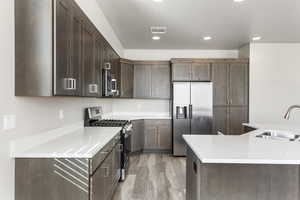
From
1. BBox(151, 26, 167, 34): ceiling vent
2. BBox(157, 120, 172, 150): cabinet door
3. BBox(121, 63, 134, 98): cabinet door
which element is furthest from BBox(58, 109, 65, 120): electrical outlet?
BBox(157, 120, 172, 150): cabinet door

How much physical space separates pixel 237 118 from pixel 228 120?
0.22m

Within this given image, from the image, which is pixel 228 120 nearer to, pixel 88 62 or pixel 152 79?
pixel 152 79

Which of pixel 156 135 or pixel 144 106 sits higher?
pixel 144 106

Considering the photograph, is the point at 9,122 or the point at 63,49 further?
the point at 63,49

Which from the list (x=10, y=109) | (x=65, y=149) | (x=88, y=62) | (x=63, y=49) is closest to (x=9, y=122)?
(x=10, y=109)

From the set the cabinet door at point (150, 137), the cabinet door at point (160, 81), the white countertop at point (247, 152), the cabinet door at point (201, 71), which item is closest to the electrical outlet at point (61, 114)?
the white countertop at point (247, 152)

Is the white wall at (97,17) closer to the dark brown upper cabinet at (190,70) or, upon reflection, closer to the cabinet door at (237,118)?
the dark brown upper cabinet at (190,70)

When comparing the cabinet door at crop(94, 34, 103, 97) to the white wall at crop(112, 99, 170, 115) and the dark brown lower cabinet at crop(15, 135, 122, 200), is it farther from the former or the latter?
the white wall at crop(112, 99, 170, 115)

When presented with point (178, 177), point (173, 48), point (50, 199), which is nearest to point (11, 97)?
point (50, 199)

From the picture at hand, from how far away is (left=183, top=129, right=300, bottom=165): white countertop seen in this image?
1.78 metres

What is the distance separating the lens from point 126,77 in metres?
5.93

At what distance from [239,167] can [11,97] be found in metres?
1.95

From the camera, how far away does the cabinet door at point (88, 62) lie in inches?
101

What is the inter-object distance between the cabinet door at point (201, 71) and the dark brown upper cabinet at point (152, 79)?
0.67 meters
